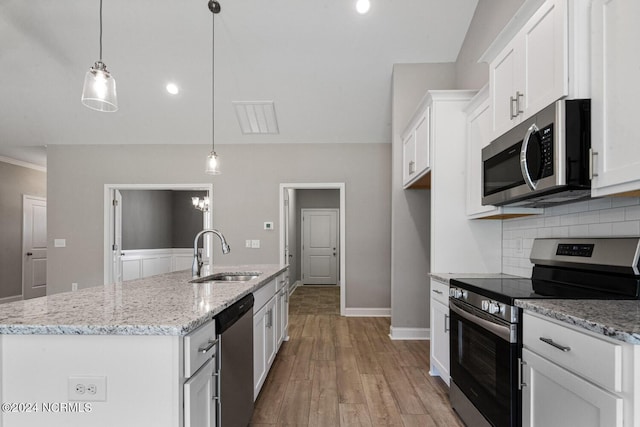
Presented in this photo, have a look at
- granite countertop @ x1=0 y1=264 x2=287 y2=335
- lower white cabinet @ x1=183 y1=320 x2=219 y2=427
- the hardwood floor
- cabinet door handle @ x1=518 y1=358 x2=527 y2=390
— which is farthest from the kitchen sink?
cabinet door handle @ x1=518 y1=358 x2=527 y2=390

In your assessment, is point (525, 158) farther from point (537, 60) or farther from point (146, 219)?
point (146, 219)

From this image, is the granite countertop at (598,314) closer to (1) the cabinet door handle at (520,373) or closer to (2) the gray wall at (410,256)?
(1) the cabinet door handle at (520,373)

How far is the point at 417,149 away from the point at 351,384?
7.05 ft

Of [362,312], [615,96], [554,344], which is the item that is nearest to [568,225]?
→ [615,96]

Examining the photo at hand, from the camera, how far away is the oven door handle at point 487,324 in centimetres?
156

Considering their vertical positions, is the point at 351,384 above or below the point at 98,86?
below

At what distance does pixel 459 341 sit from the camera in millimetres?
2105

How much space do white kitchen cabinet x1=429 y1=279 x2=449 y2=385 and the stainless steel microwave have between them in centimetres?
83

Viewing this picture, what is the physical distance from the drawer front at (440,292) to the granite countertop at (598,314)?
3.18ft

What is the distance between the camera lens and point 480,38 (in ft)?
10.9

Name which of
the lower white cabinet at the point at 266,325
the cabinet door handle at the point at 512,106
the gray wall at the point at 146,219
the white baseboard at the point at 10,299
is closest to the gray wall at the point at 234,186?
the gray wall at the point at 146,219

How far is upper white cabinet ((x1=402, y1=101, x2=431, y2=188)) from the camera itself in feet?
9.95

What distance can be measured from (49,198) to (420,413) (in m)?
5.76

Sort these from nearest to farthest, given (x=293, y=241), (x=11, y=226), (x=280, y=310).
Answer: (x=280, y=310)
(x=11, y=226)
(x=293, y=241)
